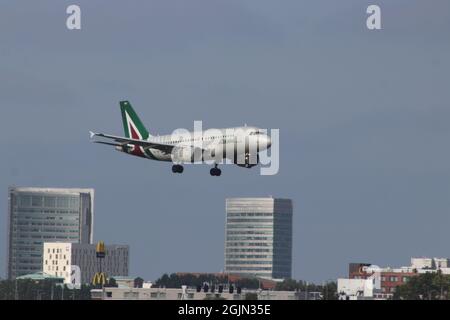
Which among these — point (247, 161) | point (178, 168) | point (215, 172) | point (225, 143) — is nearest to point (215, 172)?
point (215, 172)

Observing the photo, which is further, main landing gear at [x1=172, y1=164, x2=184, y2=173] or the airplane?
main landing gear at [x1=172, y1=164, x2=184, y2=173]

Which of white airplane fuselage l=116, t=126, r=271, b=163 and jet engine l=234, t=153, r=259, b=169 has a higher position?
white airplane fuselage l=116, t=126, r=271, b=163

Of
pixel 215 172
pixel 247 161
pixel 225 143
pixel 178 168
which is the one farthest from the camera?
pixel 178 168

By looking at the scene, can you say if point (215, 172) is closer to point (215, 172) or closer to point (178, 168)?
point (215, 172)

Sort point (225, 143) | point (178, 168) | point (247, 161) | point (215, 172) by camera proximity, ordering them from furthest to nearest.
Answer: point (178, 168), point (215, 172), point (225, 143), point (247, 161)

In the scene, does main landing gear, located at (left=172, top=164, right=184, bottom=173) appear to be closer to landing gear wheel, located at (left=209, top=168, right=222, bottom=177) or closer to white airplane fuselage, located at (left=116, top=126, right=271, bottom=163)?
white airplane fuselage, located at (left=116, top=126, right=271, bottom=163)

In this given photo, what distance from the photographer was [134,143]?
7028 inches

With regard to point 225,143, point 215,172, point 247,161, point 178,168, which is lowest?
point 215,172

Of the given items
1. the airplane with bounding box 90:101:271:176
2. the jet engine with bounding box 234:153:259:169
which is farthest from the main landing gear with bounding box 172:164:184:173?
the jet engine with bounding box 234:153:259:169

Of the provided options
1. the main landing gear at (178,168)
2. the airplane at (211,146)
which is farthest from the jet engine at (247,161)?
the main landing gear at (178,168)
